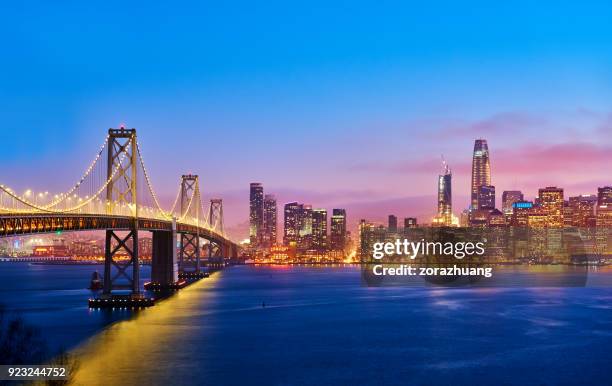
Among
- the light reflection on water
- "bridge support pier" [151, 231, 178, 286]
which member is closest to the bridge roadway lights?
the light reflection on water

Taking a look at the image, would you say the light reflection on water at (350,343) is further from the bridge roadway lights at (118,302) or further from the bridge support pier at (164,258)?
the bridge support pier at (164,258)

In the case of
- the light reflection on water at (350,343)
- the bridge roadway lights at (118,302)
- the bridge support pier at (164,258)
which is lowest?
the light reflection on water at (350,343)

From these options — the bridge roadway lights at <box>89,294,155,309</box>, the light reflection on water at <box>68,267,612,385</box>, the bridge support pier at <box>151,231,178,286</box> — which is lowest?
the light reflection on water at <box>68,267,612,385</box>

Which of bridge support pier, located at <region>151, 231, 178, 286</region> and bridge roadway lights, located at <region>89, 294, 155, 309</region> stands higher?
bridge support pier, located at <region>151, 231, 178, 286</region>

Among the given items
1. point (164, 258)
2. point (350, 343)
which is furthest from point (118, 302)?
point (164, 258)

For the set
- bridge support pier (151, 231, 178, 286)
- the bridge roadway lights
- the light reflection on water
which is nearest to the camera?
the light reflection on water

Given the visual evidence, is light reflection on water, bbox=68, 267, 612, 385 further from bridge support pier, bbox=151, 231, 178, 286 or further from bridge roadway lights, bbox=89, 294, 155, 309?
bridge support pier, bbox=151, 231, 178, 286

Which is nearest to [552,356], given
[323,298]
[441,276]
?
[323,298]

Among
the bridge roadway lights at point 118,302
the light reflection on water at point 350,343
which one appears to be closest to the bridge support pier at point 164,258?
the light reflection on water at point 350,343

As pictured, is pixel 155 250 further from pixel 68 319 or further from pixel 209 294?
pixel 68 319

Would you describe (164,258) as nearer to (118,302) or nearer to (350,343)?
(118,302)

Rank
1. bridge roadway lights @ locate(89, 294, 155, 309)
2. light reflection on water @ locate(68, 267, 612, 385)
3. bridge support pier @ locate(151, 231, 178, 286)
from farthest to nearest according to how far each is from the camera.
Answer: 1. bridge support pier @ locate(151, 231, 178, 286)
2. bridge roadway lights @ locate(89, 294, 155, 309)
3. light reflection on water @ locate(68, 267, 612, 385)
